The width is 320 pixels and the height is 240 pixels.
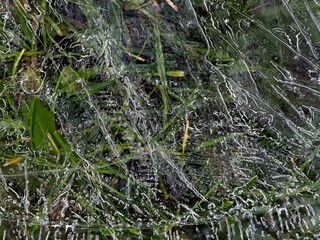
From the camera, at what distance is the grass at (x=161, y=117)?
2.85 ft

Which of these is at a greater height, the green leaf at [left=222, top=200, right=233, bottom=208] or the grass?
the grass

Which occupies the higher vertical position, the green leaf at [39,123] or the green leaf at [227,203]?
the green leaf at [39,123]

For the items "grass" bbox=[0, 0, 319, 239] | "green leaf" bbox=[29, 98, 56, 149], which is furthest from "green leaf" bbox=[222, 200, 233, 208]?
"green leaf" bbox=[29, 98, 56, 149]

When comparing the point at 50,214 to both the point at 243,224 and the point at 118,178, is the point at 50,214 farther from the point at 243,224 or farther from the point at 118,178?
the point at 243,224

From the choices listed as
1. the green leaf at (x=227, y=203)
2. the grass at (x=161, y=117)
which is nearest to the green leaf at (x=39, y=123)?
the grass at (x=161, y=117)

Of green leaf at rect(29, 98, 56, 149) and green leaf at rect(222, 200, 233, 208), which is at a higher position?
green leaf at rect(29, 98, 56, 149)

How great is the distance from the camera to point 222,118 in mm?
878

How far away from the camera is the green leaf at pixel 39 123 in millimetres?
858

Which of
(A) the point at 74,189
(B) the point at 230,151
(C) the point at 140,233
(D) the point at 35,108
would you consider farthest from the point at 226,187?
(D) the point at 35,108

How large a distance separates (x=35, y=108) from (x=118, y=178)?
21cm

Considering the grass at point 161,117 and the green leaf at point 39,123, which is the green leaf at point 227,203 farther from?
the green leaf at point 39,123

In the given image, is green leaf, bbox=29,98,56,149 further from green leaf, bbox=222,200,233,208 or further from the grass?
green leaf, bbox=222,200,233,208

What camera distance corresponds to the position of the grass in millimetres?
870

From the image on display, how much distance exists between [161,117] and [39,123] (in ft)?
0.77
